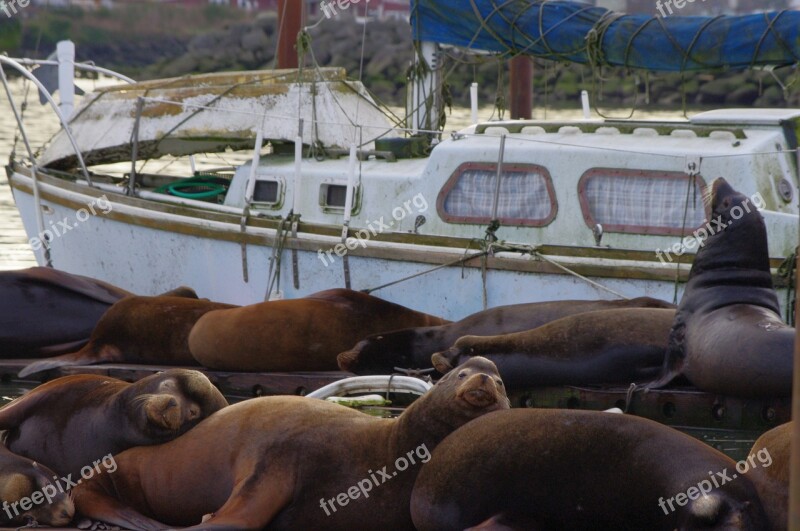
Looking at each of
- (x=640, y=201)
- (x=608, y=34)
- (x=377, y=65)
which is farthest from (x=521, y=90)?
(x=377, y=65)

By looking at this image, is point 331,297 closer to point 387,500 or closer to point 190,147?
point 190,147

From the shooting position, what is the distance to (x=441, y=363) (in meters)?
8.17

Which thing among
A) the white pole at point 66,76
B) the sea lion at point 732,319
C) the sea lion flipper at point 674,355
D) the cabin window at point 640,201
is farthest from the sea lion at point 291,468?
the white pole at point 66,76

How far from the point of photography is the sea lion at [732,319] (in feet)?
25.1

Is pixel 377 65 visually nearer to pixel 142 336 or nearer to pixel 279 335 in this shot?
pixel 142 336

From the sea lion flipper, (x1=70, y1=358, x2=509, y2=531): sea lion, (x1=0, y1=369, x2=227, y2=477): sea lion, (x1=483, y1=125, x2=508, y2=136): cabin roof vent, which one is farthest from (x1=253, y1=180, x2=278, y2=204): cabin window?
(x1=70, y1=358, x2=509, y2=531): sea lion

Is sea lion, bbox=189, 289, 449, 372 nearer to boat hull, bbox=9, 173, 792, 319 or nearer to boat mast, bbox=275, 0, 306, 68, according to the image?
boat hull, bbox=9, 173, 792, 319

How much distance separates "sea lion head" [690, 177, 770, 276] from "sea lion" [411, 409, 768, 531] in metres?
3.46

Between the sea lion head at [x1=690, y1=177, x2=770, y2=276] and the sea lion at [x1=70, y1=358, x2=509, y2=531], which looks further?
the sea lion head at [x1=690, y1=177, x2=770, y2=276]

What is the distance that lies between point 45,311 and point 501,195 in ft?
12.0

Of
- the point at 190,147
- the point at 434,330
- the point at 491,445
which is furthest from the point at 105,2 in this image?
the point at 491,445

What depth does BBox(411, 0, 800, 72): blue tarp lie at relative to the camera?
10.3m

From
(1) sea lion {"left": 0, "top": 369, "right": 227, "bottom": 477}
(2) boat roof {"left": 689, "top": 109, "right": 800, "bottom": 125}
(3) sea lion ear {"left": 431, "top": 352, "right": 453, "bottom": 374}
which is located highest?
(2) boat roof {"left": 689, "top": 109, "right": 800, "bottom": 125}

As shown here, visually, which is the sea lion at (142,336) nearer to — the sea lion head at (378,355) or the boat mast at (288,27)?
the sea lion head at (378,355)
